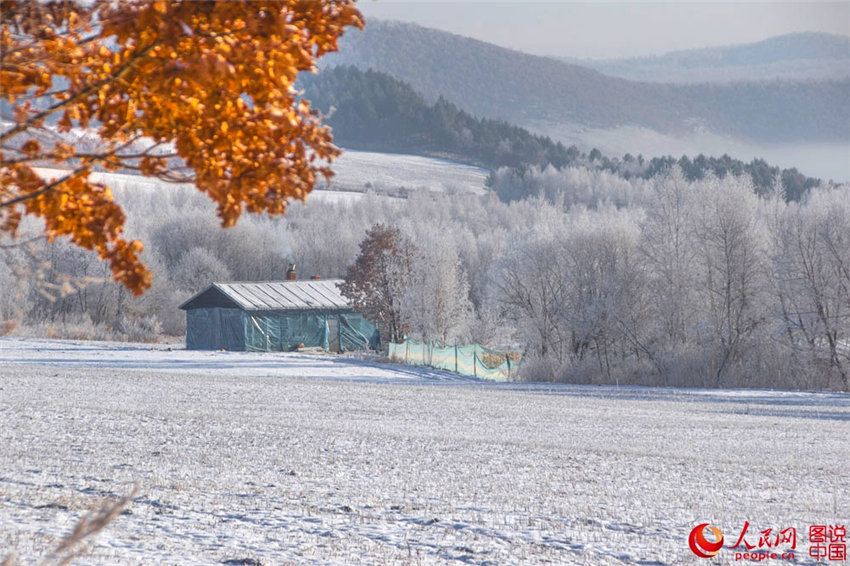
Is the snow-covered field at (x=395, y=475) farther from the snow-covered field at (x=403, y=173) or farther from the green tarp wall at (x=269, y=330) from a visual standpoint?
the snow-covered field at (x=403, y=173)

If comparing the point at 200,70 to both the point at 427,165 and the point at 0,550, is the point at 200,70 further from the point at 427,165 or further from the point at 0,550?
the point at 427,165

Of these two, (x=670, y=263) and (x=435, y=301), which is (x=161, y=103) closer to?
(x=670, y=263)

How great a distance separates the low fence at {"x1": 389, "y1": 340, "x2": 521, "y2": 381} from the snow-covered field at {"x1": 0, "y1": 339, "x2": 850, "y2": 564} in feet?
53.8

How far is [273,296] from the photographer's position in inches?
2176

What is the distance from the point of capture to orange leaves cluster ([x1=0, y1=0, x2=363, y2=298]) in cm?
385

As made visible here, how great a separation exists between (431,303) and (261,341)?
9956 mm

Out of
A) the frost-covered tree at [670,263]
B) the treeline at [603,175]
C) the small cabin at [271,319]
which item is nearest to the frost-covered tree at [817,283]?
the frost-covered tree at [670,263]

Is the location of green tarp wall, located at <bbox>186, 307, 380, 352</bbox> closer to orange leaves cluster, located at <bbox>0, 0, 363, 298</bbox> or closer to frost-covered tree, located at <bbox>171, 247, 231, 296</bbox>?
frost-covered tree, located at <bbox>171, 247, 231, 296</bbox>

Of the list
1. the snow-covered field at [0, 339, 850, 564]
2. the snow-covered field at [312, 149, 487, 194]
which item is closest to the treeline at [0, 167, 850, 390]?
the snow-covered field at [0, 339, 850, 564]

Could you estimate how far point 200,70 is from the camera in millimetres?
3619

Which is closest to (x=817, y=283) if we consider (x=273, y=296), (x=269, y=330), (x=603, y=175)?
(x=269, y=330)

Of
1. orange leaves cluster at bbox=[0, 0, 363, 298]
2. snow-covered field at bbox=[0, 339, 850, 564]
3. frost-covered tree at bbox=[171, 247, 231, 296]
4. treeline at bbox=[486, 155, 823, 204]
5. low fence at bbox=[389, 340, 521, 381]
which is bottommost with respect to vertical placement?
low fence at bbox=[389, 340, 521, 381]

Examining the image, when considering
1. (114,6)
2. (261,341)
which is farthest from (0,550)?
(261,341)

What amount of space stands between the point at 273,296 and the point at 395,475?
4442 centimetres
